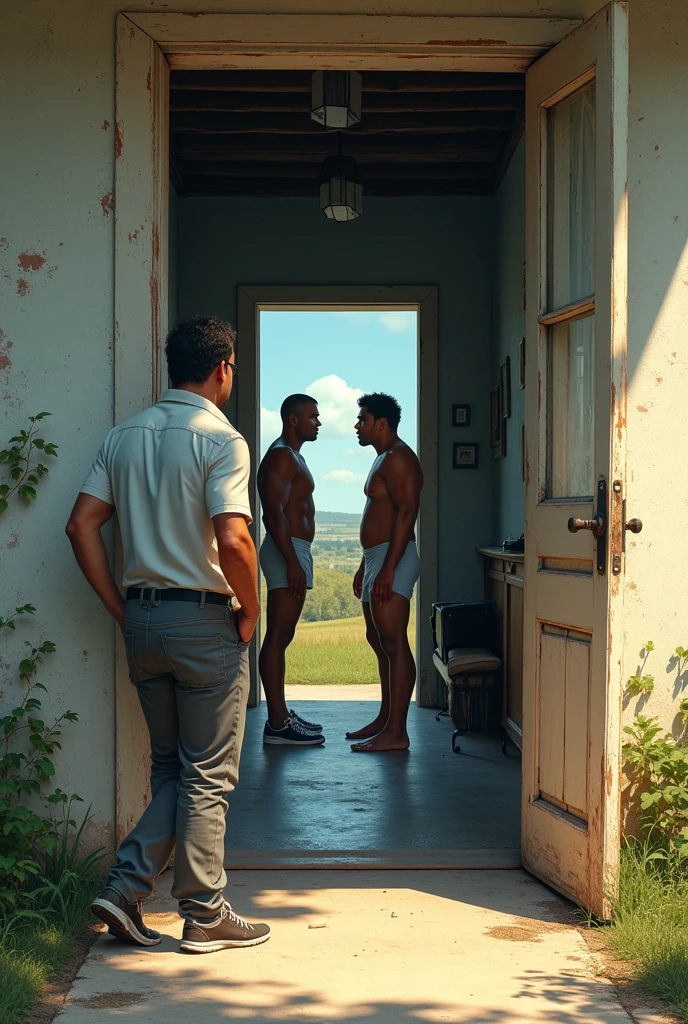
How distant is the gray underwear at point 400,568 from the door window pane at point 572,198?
2.49 metres

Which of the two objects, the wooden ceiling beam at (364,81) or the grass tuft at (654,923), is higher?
the wooden ceiling beam at (364,81)

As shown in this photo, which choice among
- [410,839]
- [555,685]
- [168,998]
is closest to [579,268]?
[555,685]

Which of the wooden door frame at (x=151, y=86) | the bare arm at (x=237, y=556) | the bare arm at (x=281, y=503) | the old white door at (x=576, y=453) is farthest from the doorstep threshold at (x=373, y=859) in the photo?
the bare arm at (x=281, y=503)

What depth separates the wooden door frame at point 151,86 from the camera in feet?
11.6

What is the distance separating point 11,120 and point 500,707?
13.7 feet

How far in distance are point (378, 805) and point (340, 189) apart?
11.3ft

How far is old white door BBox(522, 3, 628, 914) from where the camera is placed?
10.3 ft

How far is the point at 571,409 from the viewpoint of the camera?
142 inches

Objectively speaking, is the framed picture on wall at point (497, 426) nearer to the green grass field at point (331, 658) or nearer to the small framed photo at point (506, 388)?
the small framed photo at point (506, 388)

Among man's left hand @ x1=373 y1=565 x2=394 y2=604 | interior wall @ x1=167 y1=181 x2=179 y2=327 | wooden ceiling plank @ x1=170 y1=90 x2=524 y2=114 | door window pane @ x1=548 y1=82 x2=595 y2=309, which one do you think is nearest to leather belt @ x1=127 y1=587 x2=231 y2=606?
door window pane @ x1=548 y1=82 x2=595 y2=309

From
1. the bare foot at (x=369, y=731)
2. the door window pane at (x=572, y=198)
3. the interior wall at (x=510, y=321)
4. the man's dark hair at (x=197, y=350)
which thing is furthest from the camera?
the interior wall at (x=510, y=321)

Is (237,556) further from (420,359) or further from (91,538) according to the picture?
(420,359)

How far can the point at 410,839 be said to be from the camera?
4.03 metres

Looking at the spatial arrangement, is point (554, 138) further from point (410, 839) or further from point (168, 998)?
point (168, 998)
